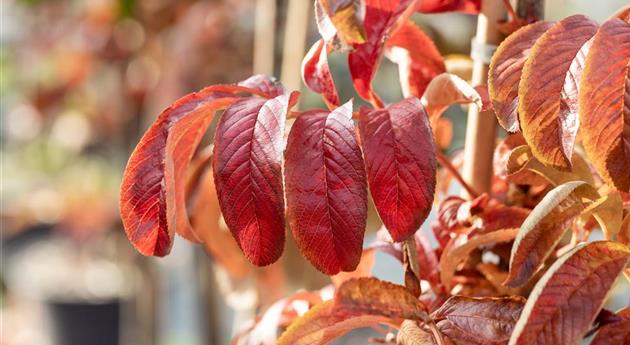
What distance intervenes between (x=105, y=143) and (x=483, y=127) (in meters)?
2.48

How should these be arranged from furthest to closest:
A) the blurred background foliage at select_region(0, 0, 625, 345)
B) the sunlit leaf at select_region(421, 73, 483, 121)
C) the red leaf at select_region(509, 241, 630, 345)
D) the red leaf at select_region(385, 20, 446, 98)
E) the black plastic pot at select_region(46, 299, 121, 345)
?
the black plastic pot at select_region(46, 299, 121, 345)
the blurred background foliage at select_region(0, 0, 625, 345)
the red leaf at select_region(385, 20, 446, 98)
the sunlit leaf at select_region(421, 73, 483, 121)
the red leaf at select_region(509, 241, 630, 345)

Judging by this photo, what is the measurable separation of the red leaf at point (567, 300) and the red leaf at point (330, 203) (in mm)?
92

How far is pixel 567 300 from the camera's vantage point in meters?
0.40

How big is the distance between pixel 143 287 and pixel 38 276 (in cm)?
104

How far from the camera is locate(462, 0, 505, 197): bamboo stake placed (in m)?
0.62

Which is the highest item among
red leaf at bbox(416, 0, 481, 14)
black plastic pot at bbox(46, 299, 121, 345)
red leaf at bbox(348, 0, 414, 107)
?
red leaf at bbox(416, 0, 481, 14)

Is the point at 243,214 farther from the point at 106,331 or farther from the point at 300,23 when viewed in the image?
the point at 106,331

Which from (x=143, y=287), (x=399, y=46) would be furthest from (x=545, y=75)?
(x=143, y=287)

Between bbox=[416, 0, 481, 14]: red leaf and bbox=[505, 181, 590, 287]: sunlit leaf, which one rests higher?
bbox=[416, 0, 481, 14]: red leaf

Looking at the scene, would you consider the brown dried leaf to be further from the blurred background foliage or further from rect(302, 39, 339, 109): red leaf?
the blurred background foliage

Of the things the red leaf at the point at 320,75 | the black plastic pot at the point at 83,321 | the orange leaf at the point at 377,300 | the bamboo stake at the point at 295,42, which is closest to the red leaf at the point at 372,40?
the red leaf at the point at 320,75

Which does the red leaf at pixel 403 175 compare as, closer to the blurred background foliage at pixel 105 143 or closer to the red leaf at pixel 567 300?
the red leaf at pixel 567 300

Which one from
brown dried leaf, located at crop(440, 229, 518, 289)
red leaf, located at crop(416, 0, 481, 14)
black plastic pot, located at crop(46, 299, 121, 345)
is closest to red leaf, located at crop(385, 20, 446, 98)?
red leaf, located at crop(416, 0, 481, 14)

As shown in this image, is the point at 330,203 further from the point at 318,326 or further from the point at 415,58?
the point at 415,58
